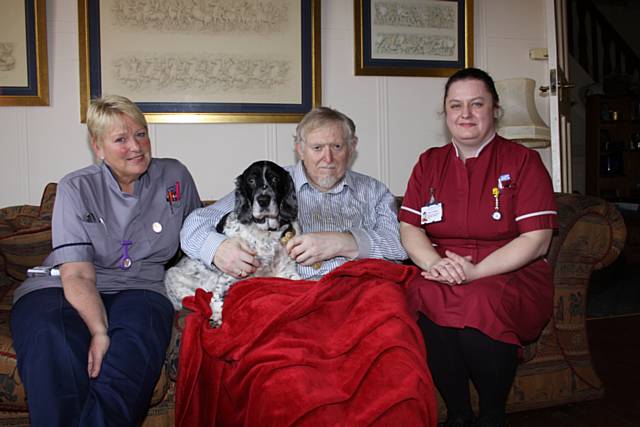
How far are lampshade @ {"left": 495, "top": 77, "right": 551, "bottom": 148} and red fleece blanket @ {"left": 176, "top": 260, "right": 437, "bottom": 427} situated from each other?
5.33 feet

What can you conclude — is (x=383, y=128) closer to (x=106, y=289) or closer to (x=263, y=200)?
(x=263, y=200)

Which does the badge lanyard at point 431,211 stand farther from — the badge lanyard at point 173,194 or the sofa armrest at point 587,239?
the badge lanyard at point 173,194

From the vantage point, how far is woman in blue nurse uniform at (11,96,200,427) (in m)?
1.46

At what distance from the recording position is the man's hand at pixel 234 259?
77.0 inches

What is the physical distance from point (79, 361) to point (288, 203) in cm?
89

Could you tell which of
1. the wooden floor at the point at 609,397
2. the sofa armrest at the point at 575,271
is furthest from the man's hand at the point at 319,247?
the wooden floor at the point at 609,397

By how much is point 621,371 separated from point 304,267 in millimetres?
1670

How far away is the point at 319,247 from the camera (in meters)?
1.94

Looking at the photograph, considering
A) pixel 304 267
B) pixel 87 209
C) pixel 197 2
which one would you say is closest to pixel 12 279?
pixel 87 209

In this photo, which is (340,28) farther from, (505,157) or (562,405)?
(562,405)

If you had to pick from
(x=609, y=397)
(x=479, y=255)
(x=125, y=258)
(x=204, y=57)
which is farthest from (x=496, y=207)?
(x=204, y=57)

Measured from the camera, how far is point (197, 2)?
9.84ft

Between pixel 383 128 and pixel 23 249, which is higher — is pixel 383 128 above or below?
above

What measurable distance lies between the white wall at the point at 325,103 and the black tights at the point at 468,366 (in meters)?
1.70
